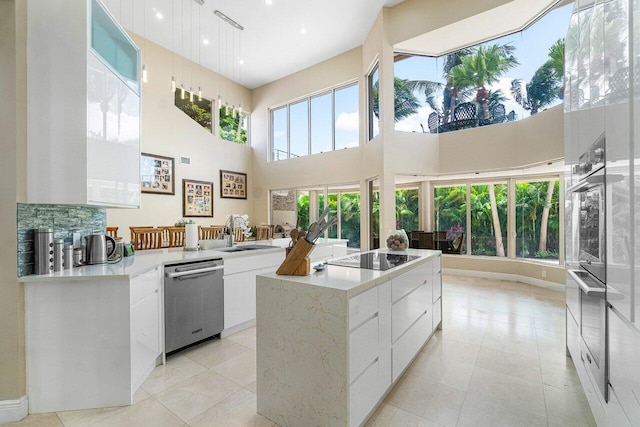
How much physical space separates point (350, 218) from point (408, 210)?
1477 mm

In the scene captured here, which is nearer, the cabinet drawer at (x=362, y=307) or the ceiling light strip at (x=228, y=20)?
the cabinet drawer at (x=362, y=307)

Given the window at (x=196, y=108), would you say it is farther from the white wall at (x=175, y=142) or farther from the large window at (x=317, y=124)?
the large window at (x=317, y=124)

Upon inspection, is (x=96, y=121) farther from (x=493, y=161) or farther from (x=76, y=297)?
(x=493, y=161)

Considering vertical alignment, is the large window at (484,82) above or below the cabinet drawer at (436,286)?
above

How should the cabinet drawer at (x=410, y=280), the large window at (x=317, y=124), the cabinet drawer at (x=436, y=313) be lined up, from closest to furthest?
the cabinet drawer at (x=410, y=280) → the cabinet drawer at (x=436, y=313) → the large window at (x=317, y=124)

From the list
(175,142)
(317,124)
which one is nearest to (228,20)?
(175,142)

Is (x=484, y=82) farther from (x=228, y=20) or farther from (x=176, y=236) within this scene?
(x=176, y=236)

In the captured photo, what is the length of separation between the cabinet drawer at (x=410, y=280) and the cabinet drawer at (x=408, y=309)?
0.05 meters

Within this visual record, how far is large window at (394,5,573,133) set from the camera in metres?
5.02

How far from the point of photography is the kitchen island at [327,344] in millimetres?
1583

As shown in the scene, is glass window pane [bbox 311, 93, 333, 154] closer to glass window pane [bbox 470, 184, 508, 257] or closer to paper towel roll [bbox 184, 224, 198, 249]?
glass window pane [bbox 470, 184, 508, 257]

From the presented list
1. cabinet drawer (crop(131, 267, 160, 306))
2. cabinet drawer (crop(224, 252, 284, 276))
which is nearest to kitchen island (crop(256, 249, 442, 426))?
cabinet drawer (crop(131, 267, 160, 306))

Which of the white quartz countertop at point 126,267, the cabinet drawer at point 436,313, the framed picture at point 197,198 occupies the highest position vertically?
the framed picture at point 197,198

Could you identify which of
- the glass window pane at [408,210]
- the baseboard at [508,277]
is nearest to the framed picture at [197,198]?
the glass window pane at [408,210]
